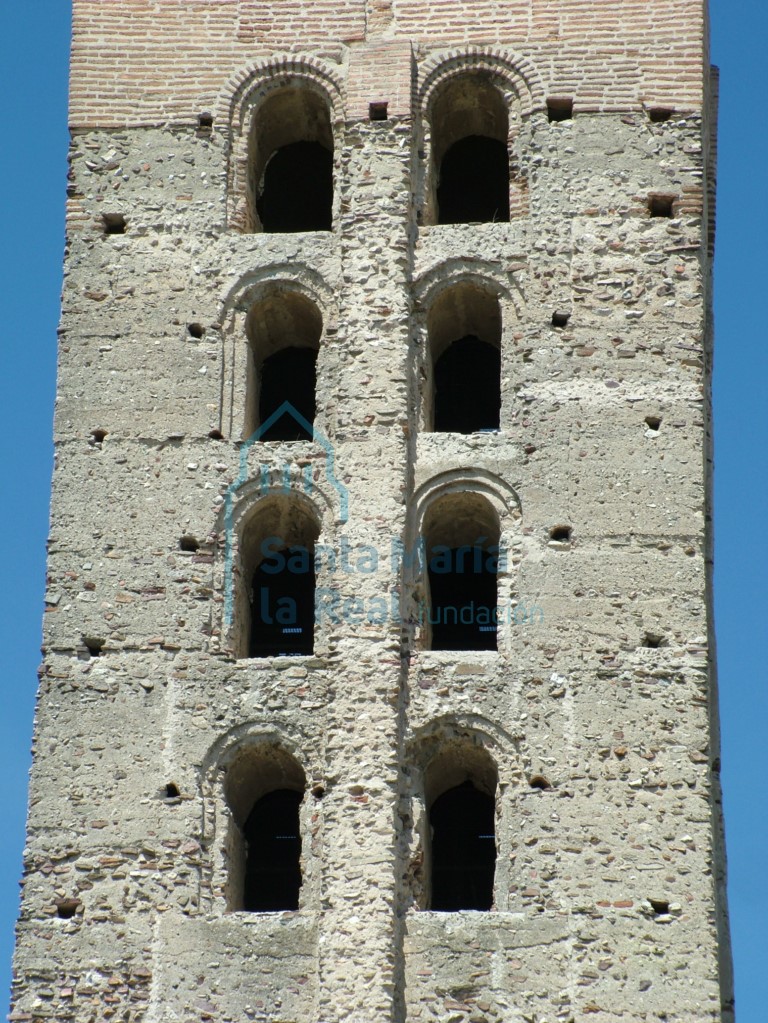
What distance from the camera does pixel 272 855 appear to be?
26.2m

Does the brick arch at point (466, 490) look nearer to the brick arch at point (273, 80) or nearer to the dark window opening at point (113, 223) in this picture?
the dark window opening at point (113, 223)

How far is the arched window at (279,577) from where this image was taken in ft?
88.1

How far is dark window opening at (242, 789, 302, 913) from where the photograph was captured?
26.1 meters

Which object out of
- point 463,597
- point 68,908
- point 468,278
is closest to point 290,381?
point 468,278

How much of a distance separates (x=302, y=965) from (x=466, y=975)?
50.0 inches

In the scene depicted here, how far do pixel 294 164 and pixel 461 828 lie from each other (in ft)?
22.5

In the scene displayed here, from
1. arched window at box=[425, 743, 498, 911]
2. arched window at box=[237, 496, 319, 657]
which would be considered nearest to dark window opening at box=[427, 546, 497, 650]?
arched window at box=[237, 496, 319, 657]

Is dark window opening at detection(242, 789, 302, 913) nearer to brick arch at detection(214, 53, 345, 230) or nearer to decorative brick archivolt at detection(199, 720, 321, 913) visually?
decorative brick archivolt at detection(199, 720, 321, 913)

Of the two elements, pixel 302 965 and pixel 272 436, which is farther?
pixel 272 436

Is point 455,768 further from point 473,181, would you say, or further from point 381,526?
point 473,181

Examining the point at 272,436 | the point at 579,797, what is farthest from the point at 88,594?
the point at 579,797

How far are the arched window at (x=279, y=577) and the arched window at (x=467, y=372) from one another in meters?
1.77

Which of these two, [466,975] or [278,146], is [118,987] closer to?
[466,975]

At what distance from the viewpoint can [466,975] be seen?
24406 mm
